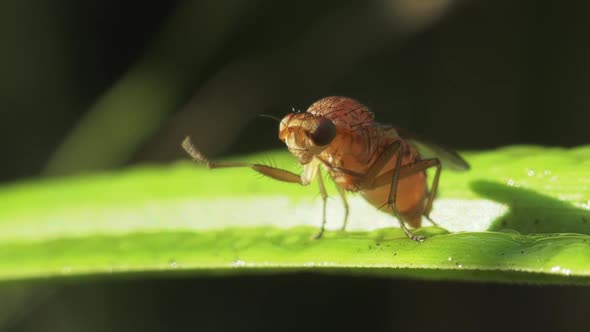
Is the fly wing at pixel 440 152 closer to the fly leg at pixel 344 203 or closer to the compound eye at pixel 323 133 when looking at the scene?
the fly leg at pixel 344 203

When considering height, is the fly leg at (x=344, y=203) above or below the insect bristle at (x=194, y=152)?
below

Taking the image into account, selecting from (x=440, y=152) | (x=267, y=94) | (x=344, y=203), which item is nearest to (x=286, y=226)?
(x=344, y=203)

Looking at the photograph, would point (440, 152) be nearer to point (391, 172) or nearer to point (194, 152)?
point (391, 172)

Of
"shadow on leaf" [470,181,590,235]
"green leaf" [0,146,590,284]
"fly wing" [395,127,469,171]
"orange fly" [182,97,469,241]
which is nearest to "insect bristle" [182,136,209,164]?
"orange fly" [182,97,469,241]

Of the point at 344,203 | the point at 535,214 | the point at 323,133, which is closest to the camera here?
the point at 535,214

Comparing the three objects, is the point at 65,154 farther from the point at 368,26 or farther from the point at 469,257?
the point at 469,257

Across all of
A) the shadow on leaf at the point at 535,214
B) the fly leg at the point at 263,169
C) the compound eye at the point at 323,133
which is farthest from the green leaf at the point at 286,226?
the compound eye at the point at 323,133
